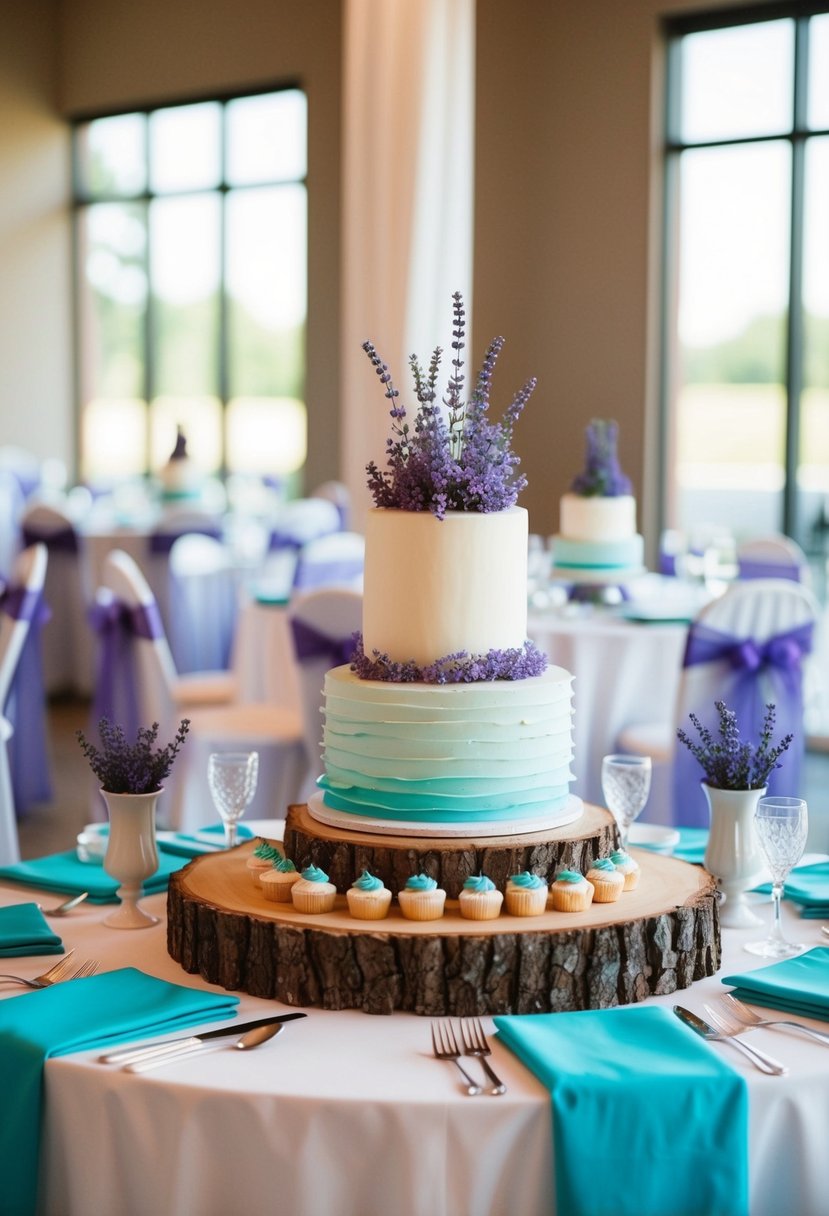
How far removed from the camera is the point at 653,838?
2514 mm

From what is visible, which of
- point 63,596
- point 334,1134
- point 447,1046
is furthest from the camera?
point 63,596

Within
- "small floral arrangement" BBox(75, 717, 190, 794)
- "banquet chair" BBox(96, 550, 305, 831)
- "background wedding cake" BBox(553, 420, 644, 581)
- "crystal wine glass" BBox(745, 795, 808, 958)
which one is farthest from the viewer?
"background wedding cake" BBox(553, 420, 644, 581)

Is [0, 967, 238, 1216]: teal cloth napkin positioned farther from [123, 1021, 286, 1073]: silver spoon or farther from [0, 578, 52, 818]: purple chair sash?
[0, 578, 52, 818]: purple chair sash

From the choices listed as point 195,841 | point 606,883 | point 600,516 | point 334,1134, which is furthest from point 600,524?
point 334,1134

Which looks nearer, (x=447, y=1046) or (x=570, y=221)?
(x=447, y=1046)

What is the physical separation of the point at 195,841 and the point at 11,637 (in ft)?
7.04

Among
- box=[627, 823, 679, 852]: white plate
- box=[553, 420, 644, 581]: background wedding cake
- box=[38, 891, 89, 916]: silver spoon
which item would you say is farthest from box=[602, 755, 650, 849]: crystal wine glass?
box=[553, 420, 644, 581]: background wedding cake

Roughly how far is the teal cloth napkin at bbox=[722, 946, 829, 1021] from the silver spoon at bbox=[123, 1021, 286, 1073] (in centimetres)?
58

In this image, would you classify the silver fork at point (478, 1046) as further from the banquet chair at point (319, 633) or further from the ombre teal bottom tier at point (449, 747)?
the banquet chair at point (319, 633)

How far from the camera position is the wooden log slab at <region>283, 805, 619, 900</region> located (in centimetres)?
190

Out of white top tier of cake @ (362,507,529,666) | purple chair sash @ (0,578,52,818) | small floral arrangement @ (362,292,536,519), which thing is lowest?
purple chair sash @ (0,578,52,818)

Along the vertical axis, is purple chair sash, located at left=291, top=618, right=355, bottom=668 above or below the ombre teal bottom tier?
below

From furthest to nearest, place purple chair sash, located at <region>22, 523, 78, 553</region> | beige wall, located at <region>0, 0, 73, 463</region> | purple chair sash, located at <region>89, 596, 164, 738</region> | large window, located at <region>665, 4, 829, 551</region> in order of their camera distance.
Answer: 1. beige wall, located at <region>0, 0, 73, 463</region>
2. purple chair sash, located at <region>22, 523, 78, 553</region>
3. large window, located at <region>665, 4, 829, 551</region>
4. purple chair sash, located at <region>89, 596, 164, 738</region>

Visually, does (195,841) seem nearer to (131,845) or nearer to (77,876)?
(77,876)
